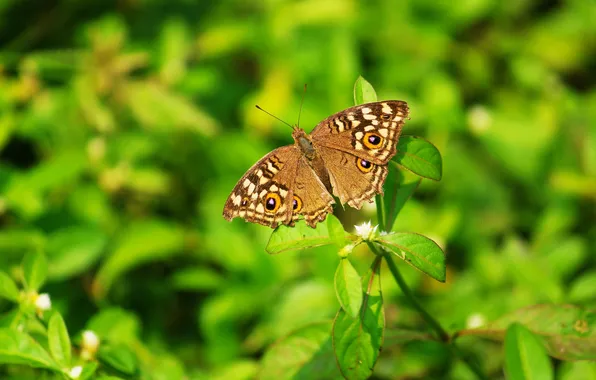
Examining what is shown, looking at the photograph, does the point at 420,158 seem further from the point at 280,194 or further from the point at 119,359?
the point at 119,359

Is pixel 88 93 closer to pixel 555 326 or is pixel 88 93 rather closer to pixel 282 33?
pixel 282 33

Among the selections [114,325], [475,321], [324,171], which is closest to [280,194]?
[324,171]

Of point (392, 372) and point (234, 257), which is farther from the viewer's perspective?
point (234, 257)

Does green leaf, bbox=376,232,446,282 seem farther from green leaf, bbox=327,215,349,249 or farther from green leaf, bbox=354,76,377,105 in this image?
green leaf, bbox=354,76,377,105

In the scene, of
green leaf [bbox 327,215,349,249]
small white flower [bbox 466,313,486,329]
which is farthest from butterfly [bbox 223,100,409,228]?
small white flower [bbox 466,313,486,329]

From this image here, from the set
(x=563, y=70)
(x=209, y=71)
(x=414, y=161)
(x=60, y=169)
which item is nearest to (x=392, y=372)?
(x=414, y=161)

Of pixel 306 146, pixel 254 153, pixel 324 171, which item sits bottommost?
pixel 324 171
